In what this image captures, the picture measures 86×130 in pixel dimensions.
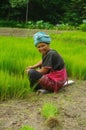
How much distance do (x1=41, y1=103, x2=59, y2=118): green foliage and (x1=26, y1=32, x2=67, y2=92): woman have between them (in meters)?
0.71

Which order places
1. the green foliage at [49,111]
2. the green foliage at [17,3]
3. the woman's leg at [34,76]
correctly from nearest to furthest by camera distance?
the green foliage at [49,111]
the woman's leg at [34,76]
the green foliage at [17,3]

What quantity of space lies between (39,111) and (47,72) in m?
0.83

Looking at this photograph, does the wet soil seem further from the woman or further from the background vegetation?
the background vegetation

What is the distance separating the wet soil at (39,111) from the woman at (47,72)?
0.33 ft

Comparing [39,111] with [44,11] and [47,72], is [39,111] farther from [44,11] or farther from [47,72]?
[44,11]

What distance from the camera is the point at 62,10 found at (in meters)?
25.0

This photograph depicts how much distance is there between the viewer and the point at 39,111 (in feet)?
11.2

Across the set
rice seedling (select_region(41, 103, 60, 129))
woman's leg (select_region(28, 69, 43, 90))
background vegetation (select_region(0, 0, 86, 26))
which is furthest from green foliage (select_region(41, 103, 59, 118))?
background vegetation (select_region(0, 0, 86, 26))

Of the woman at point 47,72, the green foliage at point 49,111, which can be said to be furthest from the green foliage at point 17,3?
the green foliage at point 49,111

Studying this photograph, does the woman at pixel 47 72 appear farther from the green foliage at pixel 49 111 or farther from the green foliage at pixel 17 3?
the green foliage at pixel 17 3

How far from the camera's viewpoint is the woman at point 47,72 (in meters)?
4.09

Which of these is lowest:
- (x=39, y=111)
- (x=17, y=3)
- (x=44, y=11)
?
(x=44, y=11)

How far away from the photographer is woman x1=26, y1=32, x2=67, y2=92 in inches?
161

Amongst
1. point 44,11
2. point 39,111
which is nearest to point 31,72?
point 39,111
